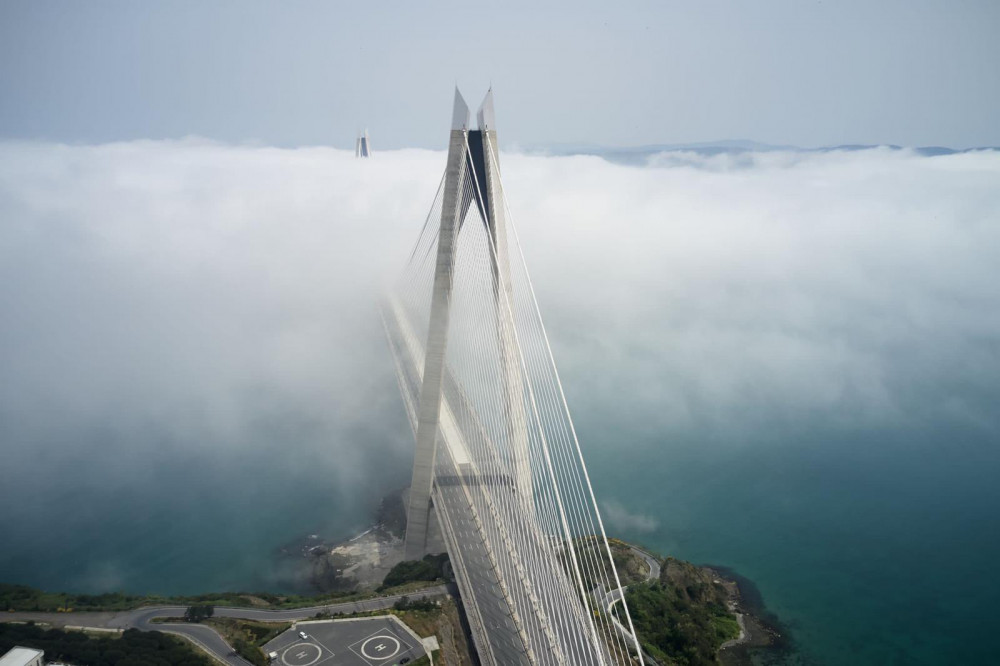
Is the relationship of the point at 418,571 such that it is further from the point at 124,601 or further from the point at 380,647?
the point at 124,601

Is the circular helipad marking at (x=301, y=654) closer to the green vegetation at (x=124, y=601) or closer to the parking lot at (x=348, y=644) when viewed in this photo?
the parking lot at (x=348, y=644)

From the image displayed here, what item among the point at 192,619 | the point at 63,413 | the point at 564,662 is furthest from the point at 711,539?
the point at 63,413

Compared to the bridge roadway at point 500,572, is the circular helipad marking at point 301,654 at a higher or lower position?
lower

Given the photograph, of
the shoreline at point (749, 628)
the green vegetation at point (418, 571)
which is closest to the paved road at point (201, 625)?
the green vegetation at point (418, 571)

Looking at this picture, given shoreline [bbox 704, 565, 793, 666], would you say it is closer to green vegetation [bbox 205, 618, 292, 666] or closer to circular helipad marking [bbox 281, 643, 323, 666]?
circular helipad marking [bbox 281, 643, 323, 666]

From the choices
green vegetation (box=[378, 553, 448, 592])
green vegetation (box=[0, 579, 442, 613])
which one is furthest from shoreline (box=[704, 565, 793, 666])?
green vegetation (box=[0, 579, 442, 613])

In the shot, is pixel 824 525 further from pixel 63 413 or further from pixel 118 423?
pixel 63 413
